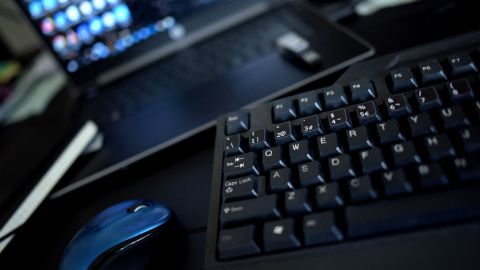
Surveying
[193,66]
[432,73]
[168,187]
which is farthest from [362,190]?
[193,66]

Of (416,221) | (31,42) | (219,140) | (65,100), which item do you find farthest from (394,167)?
(31,42)

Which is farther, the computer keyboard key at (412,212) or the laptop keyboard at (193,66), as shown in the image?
the laptop keyboard at (193,66)

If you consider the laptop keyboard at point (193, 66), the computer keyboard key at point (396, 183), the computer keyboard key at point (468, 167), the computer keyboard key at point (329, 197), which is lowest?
the computer keyboard key at point (468, 167)

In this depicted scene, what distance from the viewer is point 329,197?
0.36m

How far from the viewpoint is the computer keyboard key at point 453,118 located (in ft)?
1.15

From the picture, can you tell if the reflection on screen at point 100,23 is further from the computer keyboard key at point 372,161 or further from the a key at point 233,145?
the computer keyboard key at point 372,161

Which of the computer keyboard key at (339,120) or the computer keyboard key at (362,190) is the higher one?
the computer keyboard key at (339,120)

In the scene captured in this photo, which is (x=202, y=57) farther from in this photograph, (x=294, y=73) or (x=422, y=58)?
(x=422, y=58)

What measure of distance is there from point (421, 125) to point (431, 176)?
0.16 ft

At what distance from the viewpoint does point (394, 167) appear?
35cm

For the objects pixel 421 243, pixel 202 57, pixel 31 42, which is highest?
pixel 31 42

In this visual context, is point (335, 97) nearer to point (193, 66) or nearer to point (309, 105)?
point (309, 105)

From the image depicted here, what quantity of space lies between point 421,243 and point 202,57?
442 millimetres

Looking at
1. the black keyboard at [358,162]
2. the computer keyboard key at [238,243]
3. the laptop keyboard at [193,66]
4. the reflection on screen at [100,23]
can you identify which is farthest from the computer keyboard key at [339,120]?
the reflection on screen at [100,23]
